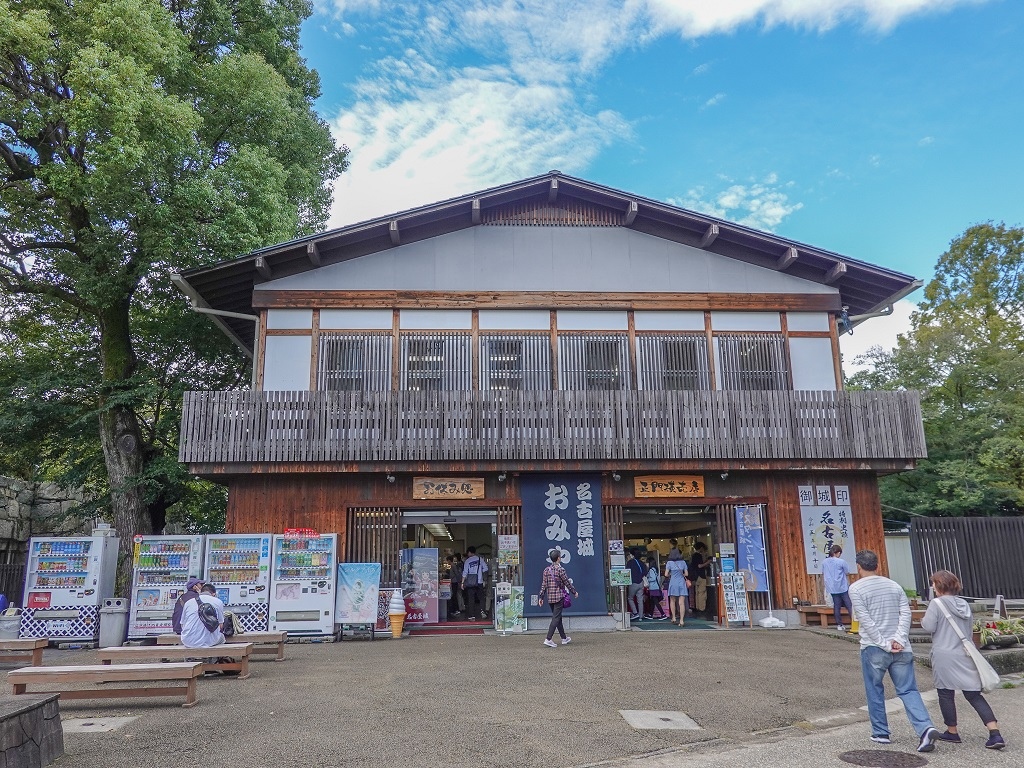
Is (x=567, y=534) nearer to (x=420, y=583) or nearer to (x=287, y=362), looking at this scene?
(x=420, y=583)

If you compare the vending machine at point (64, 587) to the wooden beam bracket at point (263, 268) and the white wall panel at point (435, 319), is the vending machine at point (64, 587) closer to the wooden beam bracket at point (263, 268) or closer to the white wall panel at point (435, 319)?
the wooden beam bracket at point (263, 268)

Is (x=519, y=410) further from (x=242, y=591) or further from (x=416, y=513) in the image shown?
(x=242, y=591)

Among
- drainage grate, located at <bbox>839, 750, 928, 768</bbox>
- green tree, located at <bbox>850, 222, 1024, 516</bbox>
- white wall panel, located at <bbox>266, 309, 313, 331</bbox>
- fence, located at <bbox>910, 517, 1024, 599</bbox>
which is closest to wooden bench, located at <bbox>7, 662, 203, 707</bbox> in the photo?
drainage grate, located at <bbox>839, 750, 928, 768</bbox>

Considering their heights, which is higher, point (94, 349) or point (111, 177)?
point (111, 177)

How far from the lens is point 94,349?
21594 mm

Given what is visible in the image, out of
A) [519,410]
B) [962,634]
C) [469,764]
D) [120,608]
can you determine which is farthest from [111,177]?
[962,634]

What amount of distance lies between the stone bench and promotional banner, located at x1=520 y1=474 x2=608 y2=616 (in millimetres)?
10006

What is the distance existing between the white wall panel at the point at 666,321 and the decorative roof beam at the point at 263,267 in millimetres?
8059

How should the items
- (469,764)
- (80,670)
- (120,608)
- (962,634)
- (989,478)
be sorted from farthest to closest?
(989,478)
(120,608)
(80,670)
(962,634)
(469,764)

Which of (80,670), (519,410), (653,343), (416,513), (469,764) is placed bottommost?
(469,764)

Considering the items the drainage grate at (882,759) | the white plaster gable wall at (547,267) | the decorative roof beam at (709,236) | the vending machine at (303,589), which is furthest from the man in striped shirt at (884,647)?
the decorative roof beam at (709,236)

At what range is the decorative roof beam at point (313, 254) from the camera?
1604cm

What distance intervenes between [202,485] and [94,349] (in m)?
→ 5.03

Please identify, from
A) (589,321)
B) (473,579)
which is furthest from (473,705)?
(589,321)
